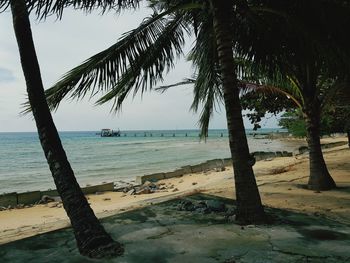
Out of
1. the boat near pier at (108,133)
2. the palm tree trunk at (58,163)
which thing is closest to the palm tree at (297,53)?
the palm tree trunk at (58,163)

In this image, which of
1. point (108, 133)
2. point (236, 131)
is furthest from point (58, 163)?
point (108, 133)

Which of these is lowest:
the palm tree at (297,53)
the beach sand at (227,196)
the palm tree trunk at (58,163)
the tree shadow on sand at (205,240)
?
the beach sand at (227,196)

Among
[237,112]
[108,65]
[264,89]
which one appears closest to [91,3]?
[108,65]

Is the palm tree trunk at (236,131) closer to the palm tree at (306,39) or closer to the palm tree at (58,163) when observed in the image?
the palm tree at (306,39)

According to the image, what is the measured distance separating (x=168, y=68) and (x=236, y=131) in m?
2.09

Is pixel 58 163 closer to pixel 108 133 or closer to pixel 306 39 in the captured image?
pixel 306 39

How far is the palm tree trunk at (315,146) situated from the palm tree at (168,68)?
3.37 meters

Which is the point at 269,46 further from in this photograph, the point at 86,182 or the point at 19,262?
the point at 86,182

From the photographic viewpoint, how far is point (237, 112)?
5227 mm

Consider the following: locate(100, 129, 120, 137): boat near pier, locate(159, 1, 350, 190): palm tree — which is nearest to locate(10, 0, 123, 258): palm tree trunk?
locate(159, 1, 350, 190): palm tree

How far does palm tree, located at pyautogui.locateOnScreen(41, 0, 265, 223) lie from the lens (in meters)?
5.23

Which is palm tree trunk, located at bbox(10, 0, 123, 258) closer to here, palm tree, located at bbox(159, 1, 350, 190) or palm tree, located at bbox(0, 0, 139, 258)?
palm tree, located at bbox(0, 0, 139, 258)

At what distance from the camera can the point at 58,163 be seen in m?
Answer: 4.22

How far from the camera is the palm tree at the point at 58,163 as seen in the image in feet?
13.4
